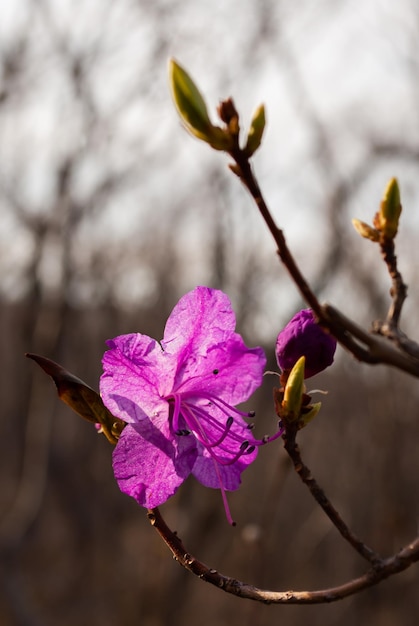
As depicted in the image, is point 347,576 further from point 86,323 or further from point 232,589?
point 232,589

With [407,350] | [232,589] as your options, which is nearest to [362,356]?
[407,350]

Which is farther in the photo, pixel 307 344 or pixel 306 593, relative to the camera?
pixel 307 344

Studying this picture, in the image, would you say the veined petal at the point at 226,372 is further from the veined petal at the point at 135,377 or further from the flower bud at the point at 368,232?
the flower bud at the point at 368,232

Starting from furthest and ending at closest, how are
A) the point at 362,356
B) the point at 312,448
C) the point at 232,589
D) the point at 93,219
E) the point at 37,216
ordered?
→ the point at 312,448
the point at 93,219
the point at 37,216
the point at 232,589
the point at 362,356

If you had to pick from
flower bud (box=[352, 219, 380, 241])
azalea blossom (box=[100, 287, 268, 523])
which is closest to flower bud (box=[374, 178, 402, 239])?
flower bud (box=[352, 219, 380, 241])

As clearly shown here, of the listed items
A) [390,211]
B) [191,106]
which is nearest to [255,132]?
[191,106]

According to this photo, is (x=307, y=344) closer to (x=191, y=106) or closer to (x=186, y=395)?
(x=186, y=395)
